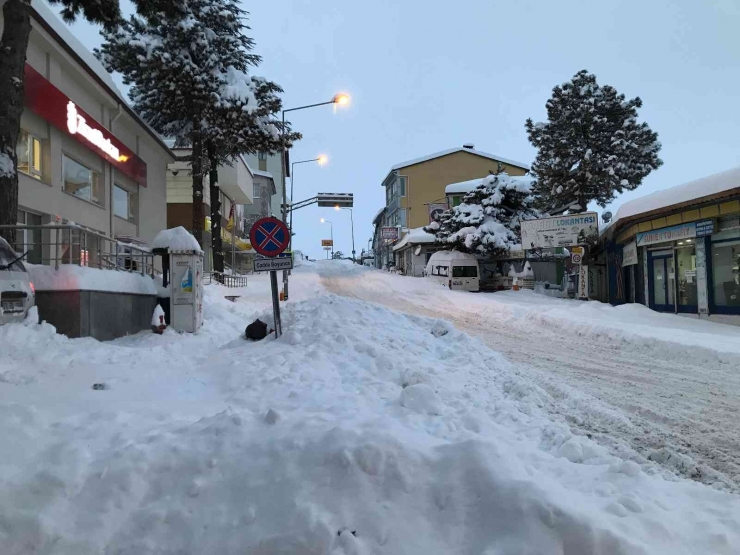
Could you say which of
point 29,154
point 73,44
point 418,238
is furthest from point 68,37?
point 418,238

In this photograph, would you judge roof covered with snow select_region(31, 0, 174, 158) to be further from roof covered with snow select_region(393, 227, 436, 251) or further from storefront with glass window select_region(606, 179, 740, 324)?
roof covered with snow select_region(393, 227, 436, 251)

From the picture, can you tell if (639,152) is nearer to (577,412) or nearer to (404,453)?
(577,412)

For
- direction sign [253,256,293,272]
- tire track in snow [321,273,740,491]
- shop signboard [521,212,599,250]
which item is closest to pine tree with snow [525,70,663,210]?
shop signboard [521,212,599,250]

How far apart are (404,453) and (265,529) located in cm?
105

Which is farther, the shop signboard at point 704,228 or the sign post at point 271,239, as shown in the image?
the shop signboard at point 704,228

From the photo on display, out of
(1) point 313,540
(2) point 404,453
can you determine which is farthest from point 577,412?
(1) point 313,540

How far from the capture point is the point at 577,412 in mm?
5973

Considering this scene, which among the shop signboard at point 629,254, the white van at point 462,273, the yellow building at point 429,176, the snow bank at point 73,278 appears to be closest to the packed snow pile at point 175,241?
the snow bank at point 73,278

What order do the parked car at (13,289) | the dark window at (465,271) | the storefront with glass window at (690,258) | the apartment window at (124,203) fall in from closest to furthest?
1. the parked car at (13,289)
2. the storefront with glass window at (690,258)
3. the apartment window at (124,203)
4. the dark window at (465,271)

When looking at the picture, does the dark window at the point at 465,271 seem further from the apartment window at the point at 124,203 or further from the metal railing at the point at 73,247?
the metal railing at the point at 73,247

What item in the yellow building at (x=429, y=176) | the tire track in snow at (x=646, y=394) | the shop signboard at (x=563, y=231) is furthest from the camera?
the yellow building at (x=429, y=176)

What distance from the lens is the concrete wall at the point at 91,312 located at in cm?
837

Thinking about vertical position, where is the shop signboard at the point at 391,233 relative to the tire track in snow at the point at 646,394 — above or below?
above

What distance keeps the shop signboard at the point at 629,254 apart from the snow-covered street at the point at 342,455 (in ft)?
49.6
